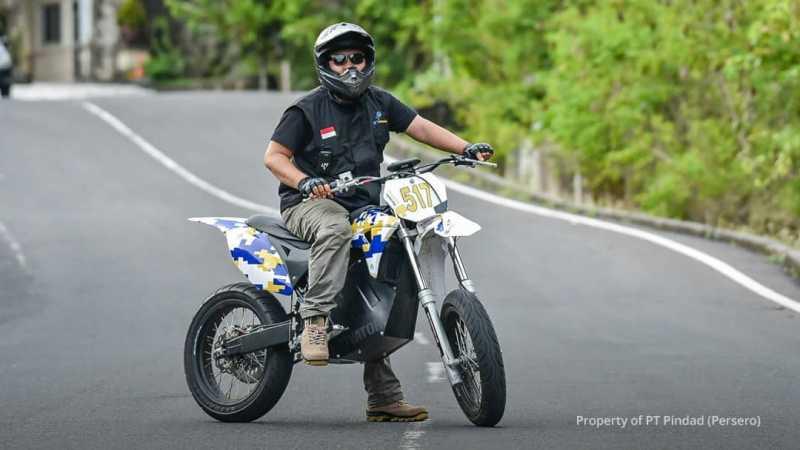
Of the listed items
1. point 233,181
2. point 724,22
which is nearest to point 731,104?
point 724,22

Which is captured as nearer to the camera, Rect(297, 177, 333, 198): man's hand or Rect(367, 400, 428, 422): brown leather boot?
Rect(297, 177, 333, 198): man's hand

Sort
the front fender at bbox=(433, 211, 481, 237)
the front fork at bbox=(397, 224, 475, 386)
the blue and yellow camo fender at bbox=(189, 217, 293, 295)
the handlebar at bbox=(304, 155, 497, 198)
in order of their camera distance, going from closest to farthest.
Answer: the front fender at bbox=(433, 211, 481, 237) → the front fork at bbox=(397, 224, 475, 386) → the handlebar at bbox=(304, 155, 497, 198) → the blue and yellow camo fender at bbox=(189, 217, 293, 295)

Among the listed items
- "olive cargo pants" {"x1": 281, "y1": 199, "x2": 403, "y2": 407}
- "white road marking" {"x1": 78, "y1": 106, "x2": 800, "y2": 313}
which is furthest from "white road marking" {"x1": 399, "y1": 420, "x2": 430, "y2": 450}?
"white road marking" {"x1": 78, "y1": 106, "x2": 800, "y2": 313}

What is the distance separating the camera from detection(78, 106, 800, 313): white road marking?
16203mm

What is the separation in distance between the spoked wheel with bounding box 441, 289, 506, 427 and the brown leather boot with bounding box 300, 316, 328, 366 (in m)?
0.63

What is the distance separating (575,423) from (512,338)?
4.27m

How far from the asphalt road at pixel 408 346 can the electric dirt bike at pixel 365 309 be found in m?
0.25

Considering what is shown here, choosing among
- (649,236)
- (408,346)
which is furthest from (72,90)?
(408,346)

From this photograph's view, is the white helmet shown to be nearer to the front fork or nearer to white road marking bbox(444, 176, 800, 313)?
the front fork

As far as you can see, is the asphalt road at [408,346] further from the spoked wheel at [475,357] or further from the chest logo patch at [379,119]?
the chest logo patch at [379,119]

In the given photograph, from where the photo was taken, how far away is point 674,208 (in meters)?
27.3

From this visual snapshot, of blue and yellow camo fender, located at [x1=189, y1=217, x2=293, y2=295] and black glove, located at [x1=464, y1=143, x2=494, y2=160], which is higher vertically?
black glove, located at [x1=464, y1=143, x2=494, y2=160]

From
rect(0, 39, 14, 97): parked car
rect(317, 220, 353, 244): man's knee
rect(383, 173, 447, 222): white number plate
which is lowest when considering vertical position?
rect(0, 39, 14, 97): parked car

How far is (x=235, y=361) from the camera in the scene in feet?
31.8
